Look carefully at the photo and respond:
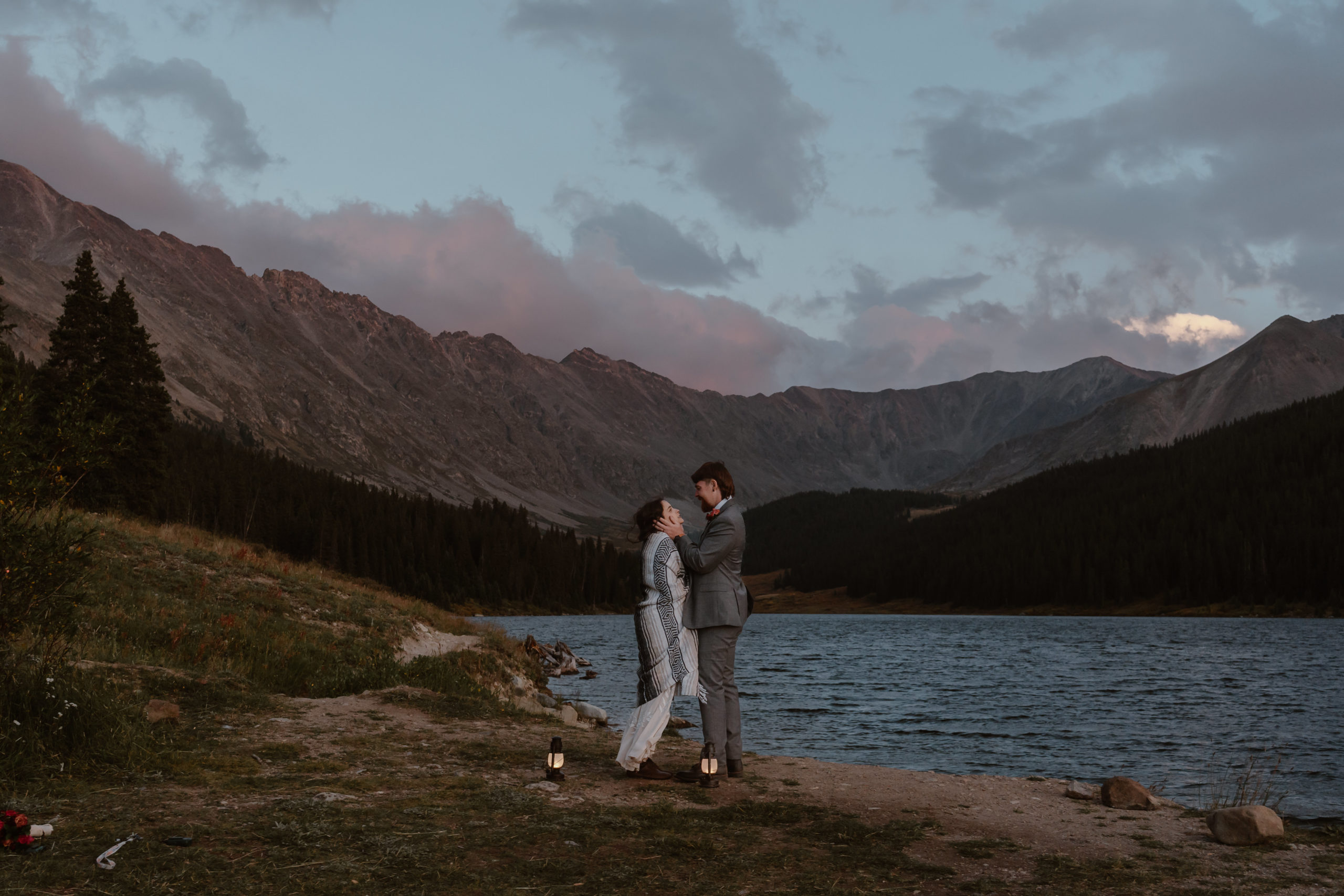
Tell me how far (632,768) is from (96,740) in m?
6.58

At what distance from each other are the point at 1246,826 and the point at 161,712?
1427 cm

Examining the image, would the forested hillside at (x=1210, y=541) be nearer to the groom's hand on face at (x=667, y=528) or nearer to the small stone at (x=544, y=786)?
the groom's hand on face at (x=667, y=528)

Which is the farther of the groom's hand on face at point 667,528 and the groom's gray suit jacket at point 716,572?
the groom's hand on face at point 667,528

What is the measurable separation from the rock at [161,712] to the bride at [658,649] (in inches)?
257

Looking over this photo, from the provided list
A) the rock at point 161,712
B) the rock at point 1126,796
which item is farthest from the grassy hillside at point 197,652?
the rock at point 1126,796

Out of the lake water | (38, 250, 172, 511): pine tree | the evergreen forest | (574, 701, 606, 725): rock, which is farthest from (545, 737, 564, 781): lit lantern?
(38, 250, 172, 511): pine tree

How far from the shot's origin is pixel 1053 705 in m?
39.9

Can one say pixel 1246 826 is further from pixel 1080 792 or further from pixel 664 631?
pixel 664 631

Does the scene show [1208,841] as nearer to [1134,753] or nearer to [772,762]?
[772,762]

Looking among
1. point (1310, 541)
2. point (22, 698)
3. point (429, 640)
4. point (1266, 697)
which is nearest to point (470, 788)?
point (22, 698)

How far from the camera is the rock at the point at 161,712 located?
12500mm

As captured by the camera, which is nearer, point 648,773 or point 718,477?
point 648,773

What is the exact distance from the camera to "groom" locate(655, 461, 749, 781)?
1216 centimetres

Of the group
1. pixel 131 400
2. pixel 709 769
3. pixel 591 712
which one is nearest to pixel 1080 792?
pixel 709 769
